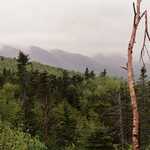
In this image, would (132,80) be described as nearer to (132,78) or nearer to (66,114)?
(132,78)

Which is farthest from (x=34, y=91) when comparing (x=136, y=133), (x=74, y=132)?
(x=136, y=133)

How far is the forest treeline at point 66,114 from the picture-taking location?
75.4 metres

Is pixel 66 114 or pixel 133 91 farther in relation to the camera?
pixel 66 114

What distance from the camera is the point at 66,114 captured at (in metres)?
108

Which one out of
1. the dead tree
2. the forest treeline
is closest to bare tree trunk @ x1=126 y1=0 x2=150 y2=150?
the dead tree

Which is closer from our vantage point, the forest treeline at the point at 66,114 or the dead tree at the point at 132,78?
the dead tree at the point at 132,78

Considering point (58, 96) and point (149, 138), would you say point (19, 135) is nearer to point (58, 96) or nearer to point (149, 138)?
point (149, 138)

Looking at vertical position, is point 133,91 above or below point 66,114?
below

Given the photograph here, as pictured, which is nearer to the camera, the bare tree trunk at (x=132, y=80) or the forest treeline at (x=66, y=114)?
the bare tree trunk at (x=132, y=80)

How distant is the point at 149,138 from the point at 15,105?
1936 inches

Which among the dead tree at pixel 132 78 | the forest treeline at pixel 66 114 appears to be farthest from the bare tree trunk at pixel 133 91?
the forest treeline at pixel 66 114

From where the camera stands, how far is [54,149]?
101 metres

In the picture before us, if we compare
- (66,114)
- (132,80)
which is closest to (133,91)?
(132,80)

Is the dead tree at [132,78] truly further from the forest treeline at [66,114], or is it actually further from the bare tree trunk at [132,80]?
the forest treeline at [66,114]
